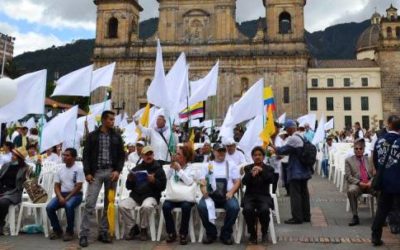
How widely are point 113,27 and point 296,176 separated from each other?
1871 inches

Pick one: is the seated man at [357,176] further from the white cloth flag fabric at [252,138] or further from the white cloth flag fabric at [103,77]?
the white cloth flag fabric at [103,77]

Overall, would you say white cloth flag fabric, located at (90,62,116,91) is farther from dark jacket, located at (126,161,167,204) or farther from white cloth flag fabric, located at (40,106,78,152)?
dark jacket, located at (126,161,167,204)

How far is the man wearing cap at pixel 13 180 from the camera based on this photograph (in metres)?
8.02

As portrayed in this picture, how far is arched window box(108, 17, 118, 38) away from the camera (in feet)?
173

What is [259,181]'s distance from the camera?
750cm

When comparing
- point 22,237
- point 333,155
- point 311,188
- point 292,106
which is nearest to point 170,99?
point 22,237

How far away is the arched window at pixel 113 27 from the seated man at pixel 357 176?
152ft

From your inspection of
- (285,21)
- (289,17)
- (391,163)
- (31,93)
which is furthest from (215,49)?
(391,163)

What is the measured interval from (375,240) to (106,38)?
1905 inches

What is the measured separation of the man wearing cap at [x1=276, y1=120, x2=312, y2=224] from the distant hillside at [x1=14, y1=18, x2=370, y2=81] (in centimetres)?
7443

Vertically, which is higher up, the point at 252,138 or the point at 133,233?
the point at 252,138

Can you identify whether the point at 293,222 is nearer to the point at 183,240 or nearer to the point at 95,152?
the point at 183,240

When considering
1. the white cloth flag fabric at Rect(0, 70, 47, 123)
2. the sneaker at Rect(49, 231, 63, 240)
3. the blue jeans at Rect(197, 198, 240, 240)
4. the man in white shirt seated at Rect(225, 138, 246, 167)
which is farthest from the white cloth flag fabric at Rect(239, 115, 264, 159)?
the white cloth flag fabric at Rect(0, 70, 47, 123)

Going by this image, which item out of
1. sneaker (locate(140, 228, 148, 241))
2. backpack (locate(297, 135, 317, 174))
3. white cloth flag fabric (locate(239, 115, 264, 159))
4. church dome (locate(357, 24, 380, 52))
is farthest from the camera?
church dome (locate(357, 24, 380, 52))
